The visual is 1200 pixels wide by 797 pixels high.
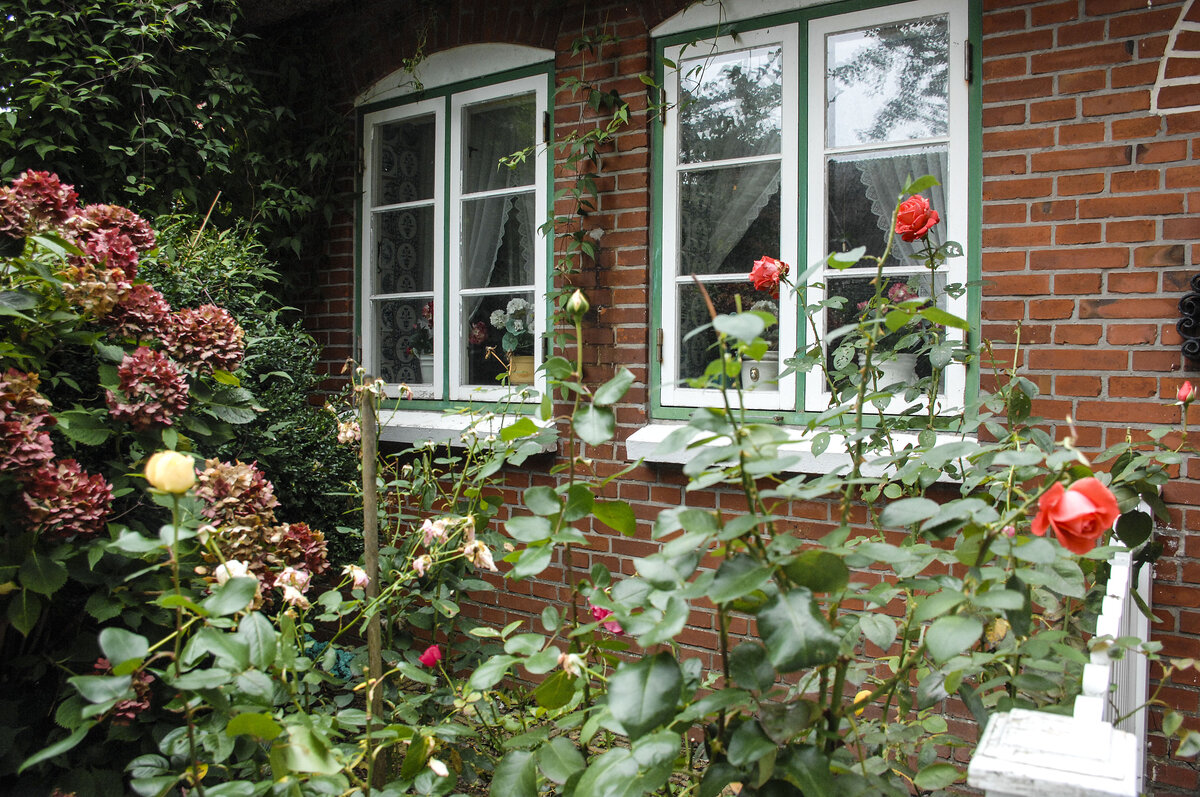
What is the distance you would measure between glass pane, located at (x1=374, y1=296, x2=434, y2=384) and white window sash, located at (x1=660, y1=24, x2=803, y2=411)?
125 centimetres

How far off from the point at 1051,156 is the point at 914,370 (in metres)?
0.73

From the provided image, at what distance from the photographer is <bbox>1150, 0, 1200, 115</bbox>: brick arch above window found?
6.93ft

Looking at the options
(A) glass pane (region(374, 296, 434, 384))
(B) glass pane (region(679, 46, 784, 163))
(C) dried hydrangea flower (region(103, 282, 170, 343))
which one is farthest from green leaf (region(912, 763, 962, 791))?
(A) glass pane (region(374, 296, 434, 384))

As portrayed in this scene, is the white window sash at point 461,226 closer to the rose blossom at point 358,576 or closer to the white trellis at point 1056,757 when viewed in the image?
the rose blossom at point 358,576

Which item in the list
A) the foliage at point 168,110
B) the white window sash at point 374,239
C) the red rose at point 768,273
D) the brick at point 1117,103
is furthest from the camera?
the white window sash at point 374,239

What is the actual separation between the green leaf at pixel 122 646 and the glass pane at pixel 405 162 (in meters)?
2.99

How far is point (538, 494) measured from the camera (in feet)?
3.62


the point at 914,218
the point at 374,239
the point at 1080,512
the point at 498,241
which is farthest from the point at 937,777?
Result: the point at 374,239

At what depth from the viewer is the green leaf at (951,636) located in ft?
2.76

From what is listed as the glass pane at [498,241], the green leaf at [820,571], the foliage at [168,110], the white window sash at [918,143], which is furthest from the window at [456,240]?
the green leaf at [820,571]

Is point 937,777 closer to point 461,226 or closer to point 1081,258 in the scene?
point 1081,258

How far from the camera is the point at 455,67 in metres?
3.49

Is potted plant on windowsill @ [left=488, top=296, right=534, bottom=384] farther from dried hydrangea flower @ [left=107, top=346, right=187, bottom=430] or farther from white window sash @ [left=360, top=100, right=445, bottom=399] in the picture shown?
dried hydrangea flower @ [left=107, top=346, right=187, bottom=430]

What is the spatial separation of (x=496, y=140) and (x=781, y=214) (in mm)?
1396
